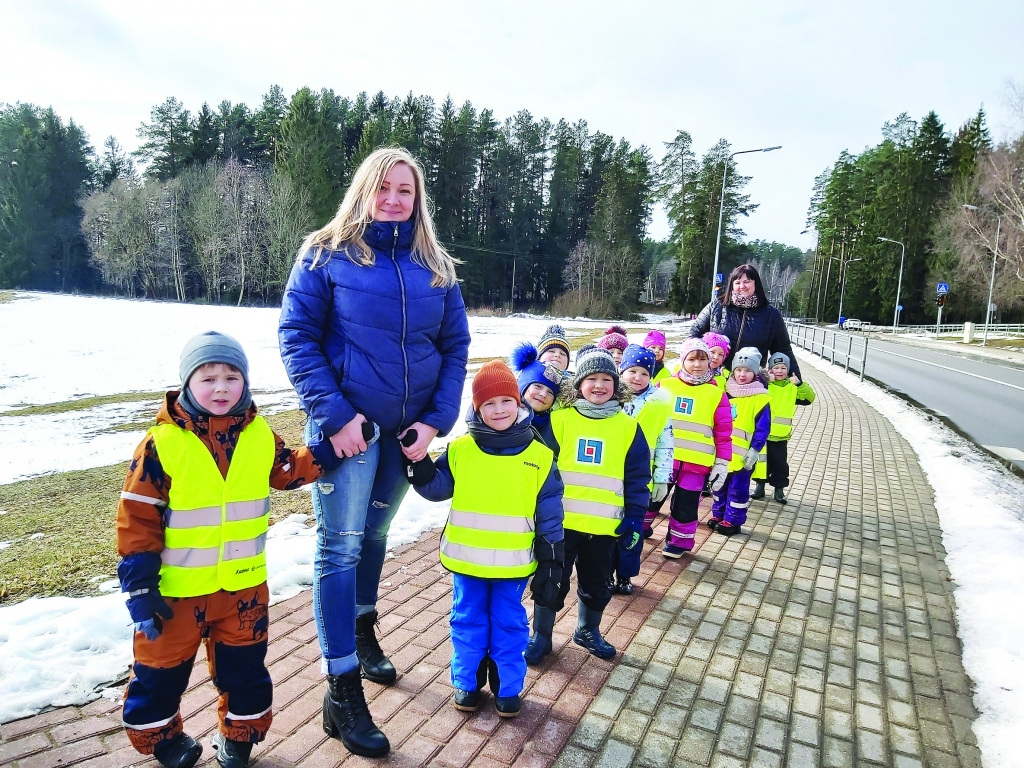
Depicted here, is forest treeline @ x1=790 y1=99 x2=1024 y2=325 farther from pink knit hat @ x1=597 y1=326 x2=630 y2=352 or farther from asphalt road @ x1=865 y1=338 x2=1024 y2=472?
pink knit hat @ x1=597 y1=326 x2=630 y2=352

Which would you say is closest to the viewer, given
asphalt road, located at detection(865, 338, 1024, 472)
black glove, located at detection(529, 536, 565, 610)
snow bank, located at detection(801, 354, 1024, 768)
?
black glove, located at detection(529, 536, 565, 610)

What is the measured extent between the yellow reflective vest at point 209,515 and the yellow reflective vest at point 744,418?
4045 millimetres

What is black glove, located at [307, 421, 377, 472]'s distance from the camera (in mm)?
2254

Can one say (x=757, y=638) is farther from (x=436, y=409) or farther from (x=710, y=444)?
(x=436, y=409)

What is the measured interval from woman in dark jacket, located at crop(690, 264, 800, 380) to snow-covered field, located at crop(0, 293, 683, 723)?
9.84 feet

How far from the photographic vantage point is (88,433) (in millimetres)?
8602

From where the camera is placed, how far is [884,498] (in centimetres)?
628

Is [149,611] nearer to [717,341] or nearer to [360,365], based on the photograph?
[360,365]

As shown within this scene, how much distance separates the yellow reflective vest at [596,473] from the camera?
3.11 metres

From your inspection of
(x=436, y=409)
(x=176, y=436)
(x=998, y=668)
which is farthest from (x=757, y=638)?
(x=176, y=436)

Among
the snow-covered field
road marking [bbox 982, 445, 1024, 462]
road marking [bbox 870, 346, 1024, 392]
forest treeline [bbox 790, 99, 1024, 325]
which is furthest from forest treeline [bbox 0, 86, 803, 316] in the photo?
road marking [bbox 982, 445, 1024, 462]

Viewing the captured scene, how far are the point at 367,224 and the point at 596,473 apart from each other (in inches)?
65.6

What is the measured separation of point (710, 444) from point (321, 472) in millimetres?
3120

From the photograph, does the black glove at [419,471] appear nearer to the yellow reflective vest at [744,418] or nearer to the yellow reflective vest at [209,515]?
the yellow reflective vest at [209,515]
